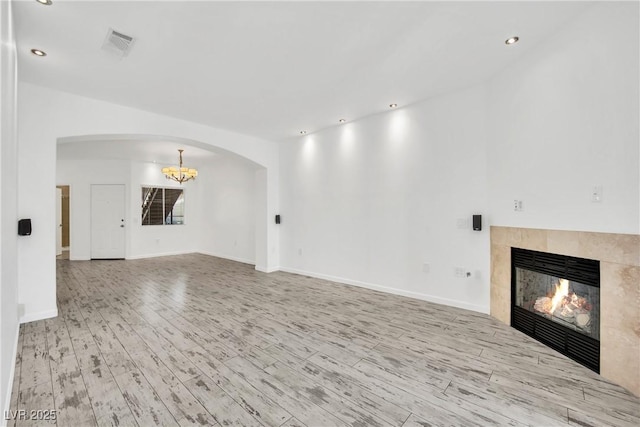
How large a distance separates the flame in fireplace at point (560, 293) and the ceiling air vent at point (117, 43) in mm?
4845

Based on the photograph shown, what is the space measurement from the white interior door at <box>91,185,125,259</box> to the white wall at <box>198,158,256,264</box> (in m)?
2.21

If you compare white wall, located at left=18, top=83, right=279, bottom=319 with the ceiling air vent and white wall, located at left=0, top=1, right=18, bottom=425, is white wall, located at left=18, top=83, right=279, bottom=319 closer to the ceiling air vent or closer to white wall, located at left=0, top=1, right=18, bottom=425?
the ceiling air vent

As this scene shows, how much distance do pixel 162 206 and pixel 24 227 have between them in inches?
228

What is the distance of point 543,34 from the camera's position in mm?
→ 2623

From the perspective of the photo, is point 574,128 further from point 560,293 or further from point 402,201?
point 402,201

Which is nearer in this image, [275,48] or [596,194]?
[596,194]

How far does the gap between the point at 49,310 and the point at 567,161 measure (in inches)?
242

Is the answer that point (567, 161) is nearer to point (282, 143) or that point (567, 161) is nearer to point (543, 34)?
point (543, 34)

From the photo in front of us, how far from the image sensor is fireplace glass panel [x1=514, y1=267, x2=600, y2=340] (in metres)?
2.41

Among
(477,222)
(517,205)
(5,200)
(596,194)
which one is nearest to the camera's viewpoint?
(5,200)

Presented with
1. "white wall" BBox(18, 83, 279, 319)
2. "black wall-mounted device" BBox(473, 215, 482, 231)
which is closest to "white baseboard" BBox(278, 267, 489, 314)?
"black wall-mounted device" BBox(473, 215, 482, 231)

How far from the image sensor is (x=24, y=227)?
3.22 meters

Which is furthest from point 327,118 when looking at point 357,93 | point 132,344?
point 132,344

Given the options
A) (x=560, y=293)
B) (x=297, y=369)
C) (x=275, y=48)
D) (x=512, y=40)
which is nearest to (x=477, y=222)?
(x=560, y=293)
